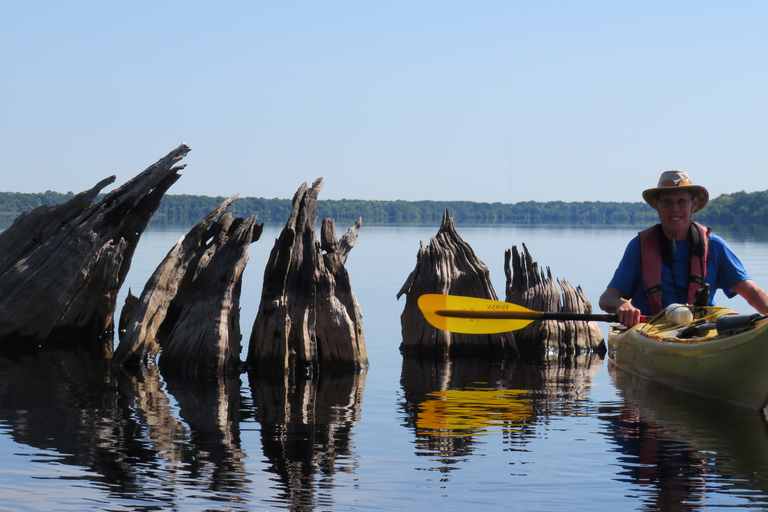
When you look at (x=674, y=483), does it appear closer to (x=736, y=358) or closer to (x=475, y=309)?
(x=736, y=358)

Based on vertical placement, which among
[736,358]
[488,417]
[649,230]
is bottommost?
[488,417]

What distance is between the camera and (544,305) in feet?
54.3

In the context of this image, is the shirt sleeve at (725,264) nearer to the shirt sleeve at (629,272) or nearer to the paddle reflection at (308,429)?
the shirt sleeve at (629,272)

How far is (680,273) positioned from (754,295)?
1140 mm

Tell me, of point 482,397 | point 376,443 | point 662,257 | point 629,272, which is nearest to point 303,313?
point 482,397

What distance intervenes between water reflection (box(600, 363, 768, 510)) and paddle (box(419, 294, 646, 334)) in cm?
229

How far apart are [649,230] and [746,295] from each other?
5.05 feet

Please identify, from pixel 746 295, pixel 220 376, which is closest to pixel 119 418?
pixel 220 376

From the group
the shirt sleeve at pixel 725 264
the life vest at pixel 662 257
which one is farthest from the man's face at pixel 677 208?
the shirt sleeve at pixel 725 264

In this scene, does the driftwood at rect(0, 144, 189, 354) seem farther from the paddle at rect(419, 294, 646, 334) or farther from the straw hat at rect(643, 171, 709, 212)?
the straw hat at rect(643, 171, 709, 212)

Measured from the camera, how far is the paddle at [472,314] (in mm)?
14469

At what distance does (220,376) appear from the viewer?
1384 centimetres

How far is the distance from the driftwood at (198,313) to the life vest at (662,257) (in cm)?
611

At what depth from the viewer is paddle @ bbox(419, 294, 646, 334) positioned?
14.5 metres
